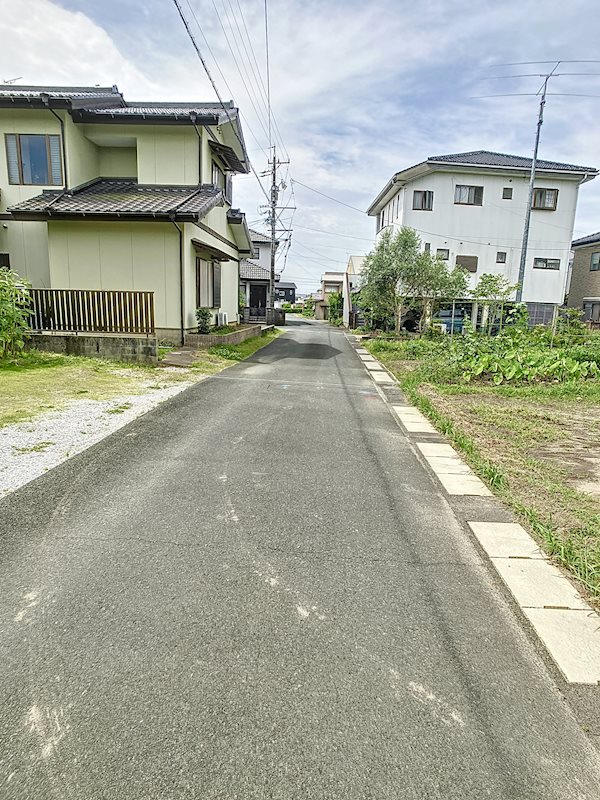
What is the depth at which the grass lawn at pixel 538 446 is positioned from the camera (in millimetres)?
3076

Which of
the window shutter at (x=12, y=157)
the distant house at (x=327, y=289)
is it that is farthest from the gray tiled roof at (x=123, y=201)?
the distant house at (x=327, y=289)

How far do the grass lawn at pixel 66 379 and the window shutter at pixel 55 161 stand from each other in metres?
6.13

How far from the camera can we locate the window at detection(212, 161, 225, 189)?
1430 centimetres

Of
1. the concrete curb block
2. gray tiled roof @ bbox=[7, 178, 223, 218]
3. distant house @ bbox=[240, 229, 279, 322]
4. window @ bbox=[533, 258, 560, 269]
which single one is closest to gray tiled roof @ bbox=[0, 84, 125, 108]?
gray tiled roof @ bbox=[7, 178, 223, 218]

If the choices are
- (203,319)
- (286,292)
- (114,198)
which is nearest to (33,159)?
(114,198)

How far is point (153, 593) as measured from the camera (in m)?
2.32

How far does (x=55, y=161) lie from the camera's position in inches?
492

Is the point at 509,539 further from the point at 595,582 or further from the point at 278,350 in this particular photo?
the point at 278,350

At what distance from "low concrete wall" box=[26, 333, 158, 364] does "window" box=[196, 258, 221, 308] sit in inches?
147

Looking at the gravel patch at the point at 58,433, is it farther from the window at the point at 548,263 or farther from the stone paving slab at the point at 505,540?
the window at the point at 548,263

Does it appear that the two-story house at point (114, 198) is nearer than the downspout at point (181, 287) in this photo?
No

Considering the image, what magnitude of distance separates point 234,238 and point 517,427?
13.8 m

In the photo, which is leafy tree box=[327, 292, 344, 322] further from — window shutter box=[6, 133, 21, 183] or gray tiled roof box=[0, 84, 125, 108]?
window shutter box=[6, 133, 21, 183]

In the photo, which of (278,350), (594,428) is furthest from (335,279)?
(594,428)
